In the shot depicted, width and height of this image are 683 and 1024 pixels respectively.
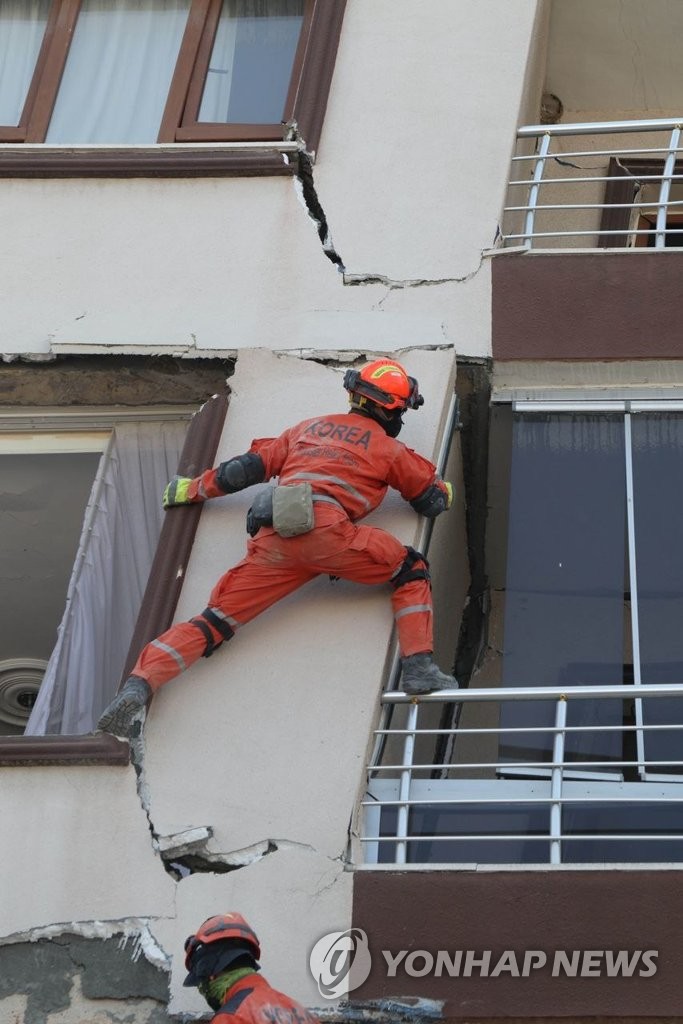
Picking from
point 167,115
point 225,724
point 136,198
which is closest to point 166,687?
point 225,724

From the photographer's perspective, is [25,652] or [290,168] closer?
[290,168]

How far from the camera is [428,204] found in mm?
8594

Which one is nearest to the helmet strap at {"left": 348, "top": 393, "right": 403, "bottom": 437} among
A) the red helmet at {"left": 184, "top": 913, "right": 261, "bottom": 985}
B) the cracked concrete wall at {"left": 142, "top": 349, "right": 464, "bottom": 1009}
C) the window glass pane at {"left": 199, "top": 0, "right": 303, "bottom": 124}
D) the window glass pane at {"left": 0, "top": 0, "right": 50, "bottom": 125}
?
the cracked concrete wall at {"left": 142, "top": 349, "right": 464, "bottom": 1009}

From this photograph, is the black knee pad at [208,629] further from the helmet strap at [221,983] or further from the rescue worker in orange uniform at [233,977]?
the helmet strap at [221,983]

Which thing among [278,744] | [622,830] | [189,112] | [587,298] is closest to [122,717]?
[278,744]

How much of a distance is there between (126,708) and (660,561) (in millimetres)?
2670

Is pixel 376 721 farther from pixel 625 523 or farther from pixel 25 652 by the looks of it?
pixel 25 652

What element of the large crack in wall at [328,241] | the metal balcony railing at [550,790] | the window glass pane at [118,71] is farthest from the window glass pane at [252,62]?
the metal balcony railing at [550,790]

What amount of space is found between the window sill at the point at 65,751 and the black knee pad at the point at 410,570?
1.46 metres

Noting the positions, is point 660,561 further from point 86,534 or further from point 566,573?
point 86,534

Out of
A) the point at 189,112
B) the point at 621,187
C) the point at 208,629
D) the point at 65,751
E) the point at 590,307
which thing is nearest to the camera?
the point at 65,751

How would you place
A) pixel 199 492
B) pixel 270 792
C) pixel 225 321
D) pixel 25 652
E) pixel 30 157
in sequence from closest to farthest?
1. pixel 270 792
2. pixel 199 492
3. pixel 225 321
4. pixel 30 157
5. pixel 25 652

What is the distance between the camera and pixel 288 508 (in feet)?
23.1

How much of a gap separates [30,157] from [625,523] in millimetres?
4061
